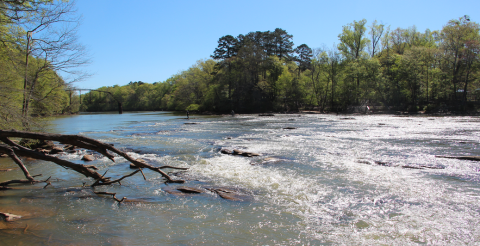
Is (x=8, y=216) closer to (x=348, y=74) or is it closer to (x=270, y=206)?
(x=270, y=206)

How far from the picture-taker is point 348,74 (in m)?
62.3

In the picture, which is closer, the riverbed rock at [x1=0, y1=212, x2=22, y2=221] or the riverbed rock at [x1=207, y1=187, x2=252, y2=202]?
the riverbed rock at [x1=0, y1=212, x2=22, y2=221]

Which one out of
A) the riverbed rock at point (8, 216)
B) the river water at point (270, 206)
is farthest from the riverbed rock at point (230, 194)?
the riverbed rock at point (8, 216)

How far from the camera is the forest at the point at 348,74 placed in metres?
49.3

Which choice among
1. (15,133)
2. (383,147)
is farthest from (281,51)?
(15,133)

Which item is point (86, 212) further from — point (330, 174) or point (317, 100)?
point (317, 100)

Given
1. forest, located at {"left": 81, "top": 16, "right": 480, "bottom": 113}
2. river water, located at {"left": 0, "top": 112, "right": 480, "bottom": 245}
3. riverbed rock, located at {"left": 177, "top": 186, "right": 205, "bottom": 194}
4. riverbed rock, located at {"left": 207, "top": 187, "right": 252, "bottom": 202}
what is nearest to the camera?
river water, located at {"left": 0, "top": 112, "right": 480, "bottom": 245}

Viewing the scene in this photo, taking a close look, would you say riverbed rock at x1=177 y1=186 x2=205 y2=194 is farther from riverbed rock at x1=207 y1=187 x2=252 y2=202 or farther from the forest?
the forest

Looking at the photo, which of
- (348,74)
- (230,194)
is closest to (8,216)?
(230,194)

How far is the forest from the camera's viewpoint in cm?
4928

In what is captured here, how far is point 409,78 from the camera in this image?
54.7 m

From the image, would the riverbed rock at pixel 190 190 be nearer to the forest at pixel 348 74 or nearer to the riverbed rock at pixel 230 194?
the riverbed rock at pixel 230 194

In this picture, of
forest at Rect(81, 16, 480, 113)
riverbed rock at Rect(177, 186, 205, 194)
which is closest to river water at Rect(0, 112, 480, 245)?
riverbed rock at Rect(177, 186, 205, 194)

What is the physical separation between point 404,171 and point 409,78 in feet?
178
